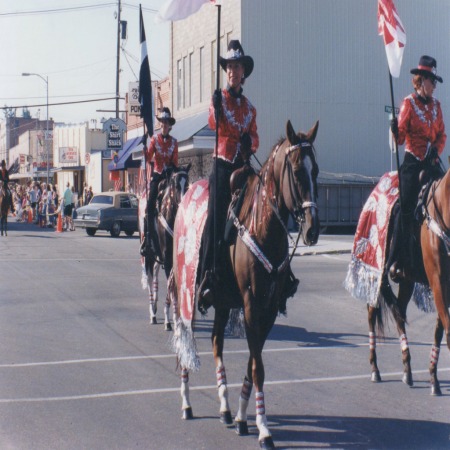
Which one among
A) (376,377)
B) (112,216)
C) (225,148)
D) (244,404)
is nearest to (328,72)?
(112,216)

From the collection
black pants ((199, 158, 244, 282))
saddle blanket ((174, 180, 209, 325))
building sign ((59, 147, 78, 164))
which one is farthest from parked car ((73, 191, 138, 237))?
building sign ((59, 147, 78, 164))

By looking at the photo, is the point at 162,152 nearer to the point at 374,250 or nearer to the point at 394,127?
the point at 374,250

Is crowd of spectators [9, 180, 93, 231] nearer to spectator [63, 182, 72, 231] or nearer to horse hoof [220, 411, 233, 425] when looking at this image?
spectator [63, 182, 72, 231]

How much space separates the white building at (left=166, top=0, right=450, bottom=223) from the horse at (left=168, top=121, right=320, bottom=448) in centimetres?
2595

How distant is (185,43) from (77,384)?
35.2m

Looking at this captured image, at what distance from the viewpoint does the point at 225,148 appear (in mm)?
7367

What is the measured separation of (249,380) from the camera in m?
6.67

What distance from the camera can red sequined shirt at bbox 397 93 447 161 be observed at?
28.1ft

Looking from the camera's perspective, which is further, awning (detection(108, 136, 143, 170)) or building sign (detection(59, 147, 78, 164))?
building sign (detection(59, 147, 78, 164))

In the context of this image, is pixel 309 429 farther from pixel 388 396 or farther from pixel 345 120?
pixel 345 120

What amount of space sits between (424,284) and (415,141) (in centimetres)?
151

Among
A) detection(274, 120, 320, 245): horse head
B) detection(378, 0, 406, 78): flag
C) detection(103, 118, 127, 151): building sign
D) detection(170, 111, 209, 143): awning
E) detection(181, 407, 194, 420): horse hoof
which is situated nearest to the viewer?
detection(274, 120, 320, 245): horse head

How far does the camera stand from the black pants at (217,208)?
705cm

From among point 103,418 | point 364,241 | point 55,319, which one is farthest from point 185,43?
point 103,418
